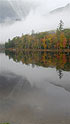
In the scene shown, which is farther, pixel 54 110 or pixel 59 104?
pixel 59 104

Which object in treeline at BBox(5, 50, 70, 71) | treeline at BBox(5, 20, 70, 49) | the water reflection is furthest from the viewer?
treeline at BBox(5, 20, 70, 49)

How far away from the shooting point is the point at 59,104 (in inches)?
864

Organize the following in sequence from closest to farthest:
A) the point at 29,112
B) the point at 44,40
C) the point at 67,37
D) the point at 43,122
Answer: the point at 43,122 < the point at 29,112 < the point at 67,37 < the point at 44,40

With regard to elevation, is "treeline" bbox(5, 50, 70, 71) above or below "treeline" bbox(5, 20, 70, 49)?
below

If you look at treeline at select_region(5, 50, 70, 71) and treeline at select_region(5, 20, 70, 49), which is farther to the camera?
treeline at select_region(5, 20, 70, 49)

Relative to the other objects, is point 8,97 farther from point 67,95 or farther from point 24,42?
point 24,42

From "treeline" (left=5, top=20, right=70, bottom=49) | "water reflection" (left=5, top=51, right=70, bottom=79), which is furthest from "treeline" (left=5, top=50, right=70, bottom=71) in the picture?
"treeline" (left=5, top=20, right=70, bottom=49)

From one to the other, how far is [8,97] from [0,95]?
182 centimetres

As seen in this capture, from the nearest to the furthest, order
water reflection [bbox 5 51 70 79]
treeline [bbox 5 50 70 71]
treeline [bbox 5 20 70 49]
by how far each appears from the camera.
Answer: water reflection [bbox 5 51 70 79] < treeline [bbox 5 50 70 71] < treeline [bbox 5 20 70 49]

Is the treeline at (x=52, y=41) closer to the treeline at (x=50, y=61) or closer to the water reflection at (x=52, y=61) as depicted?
the treeline at (x=50, y=61)

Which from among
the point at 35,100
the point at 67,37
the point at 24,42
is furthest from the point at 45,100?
the point at 24,42

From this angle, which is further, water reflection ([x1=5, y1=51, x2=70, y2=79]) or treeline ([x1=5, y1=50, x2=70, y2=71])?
treeline ([x1=5, y1=50, x2=70, y2=71])

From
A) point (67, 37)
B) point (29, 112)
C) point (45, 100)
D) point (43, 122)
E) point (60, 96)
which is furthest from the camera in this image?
point (67, 37)

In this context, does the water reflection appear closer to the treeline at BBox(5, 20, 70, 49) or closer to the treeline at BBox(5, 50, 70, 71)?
the treeline at BBox(5, 50, 70, 71)
